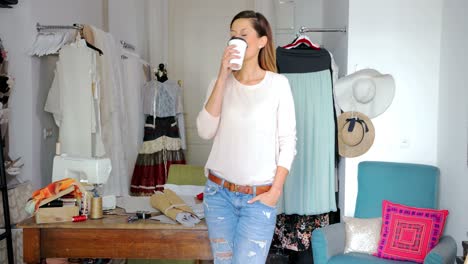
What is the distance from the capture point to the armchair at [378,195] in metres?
2.49

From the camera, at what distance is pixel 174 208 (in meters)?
1.93

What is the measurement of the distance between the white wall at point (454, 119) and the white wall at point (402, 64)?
0.07 meters

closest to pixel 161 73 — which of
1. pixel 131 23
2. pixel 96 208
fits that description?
pixel 131 23

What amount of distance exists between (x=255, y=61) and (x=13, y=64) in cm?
225

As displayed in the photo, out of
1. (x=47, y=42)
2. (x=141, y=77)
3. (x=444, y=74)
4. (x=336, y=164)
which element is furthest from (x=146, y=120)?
(x=444, y=74)

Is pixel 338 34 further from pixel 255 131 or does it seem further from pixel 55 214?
pixel 55 214

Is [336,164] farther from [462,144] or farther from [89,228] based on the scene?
[89,228]

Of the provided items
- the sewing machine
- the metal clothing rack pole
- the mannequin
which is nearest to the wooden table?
the sewing machine

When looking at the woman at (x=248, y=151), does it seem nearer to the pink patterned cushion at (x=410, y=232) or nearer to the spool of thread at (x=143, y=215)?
the spool of thread at (x=143, y=215)

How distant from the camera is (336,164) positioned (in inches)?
126

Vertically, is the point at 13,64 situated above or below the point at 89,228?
above

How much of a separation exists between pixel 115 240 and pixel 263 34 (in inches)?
42.6

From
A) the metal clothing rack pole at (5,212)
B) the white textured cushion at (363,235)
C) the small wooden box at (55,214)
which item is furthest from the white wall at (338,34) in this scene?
the metal clothing rack pole at (5,212)

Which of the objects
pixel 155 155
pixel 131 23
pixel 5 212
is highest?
pixel 131 23
